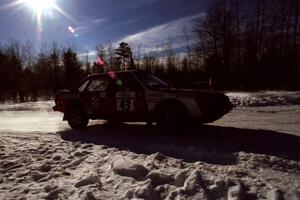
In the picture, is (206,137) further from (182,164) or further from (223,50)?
(223,50)

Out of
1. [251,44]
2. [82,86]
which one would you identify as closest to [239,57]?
[251,44]

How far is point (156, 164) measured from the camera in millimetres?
5000

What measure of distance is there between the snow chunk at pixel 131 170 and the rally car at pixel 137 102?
284 cm

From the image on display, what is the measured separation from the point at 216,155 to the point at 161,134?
Result: 2.56m

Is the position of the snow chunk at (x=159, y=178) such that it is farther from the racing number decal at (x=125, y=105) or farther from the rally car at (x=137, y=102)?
the racing number decal at (x=125, y=105)

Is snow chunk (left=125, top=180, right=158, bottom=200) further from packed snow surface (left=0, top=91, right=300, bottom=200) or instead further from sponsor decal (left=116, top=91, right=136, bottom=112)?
sponsor decal (left=116, top=91, right=136, bottom=112)

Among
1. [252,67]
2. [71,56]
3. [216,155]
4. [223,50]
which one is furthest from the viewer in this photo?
[71,56]

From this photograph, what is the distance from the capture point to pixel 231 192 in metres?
3.72

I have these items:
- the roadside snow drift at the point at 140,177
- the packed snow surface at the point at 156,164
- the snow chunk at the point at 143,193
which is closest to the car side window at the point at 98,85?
the packed snow surface at the point at 156,164

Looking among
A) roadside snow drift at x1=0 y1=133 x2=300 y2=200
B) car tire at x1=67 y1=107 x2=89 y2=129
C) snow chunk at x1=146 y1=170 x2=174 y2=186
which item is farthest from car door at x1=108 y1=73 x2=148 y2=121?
snow chunk at x1=146 y1=170 x2=174 y2=186

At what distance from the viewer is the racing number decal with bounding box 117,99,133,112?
27.6 ft

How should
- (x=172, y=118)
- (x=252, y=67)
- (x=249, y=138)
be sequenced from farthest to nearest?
(x=252, y=67)
(x=172, y=118)
(x=249, y=138)

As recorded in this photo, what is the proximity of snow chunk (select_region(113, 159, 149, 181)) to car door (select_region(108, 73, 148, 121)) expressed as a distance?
3.24 m

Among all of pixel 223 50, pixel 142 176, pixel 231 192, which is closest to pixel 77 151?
pixel 142 176
